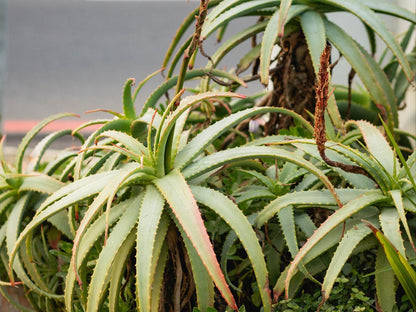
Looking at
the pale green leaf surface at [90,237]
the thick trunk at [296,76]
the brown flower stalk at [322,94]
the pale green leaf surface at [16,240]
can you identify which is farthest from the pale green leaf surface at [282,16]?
the pale green leaf surface at [16,240]

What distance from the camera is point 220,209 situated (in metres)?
0.95

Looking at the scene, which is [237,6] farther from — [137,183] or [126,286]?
[126,286]

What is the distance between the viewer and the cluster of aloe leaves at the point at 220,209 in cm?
91

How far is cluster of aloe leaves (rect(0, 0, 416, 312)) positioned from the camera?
91 centimetres

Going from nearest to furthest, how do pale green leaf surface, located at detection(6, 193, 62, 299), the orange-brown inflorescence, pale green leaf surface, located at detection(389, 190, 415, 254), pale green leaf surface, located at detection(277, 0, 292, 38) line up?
the orange-brown inflorescence < pale green leaf surface, located at detection(389, 190, 415, 254) < pale green leaf surface, located at detection(277, 0, 292, 38) < pale green leaf surface, located at detection(6, 193, 62, 299)

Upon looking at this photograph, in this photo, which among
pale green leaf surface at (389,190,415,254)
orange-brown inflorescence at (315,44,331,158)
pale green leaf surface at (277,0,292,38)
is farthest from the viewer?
pale green leaf surface at (277,0,292,38)

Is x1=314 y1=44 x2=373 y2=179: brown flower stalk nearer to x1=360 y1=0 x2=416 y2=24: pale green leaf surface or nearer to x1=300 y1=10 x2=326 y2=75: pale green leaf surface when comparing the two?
x1=300 y1=10 x2=326 y2=75: pale green leaf surface

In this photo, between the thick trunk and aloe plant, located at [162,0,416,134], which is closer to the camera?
aloe plant, located at [162,0,416,134]

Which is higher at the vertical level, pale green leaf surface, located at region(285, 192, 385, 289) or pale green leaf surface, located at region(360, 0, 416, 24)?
pale green leaf surface, located at region(360, 0, 416, 24)

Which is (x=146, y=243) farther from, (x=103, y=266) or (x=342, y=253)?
(x=342, y=253)

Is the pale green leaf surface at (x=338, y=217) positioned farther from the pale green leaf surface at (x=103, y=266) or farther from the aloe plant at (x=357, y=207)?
the pale green leaf surface at (x=103, y=266)

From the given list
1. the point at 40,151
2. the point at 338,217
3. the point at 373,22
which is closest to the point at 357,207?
the point at 338,217

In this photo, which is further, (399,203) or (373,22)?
(373,22)

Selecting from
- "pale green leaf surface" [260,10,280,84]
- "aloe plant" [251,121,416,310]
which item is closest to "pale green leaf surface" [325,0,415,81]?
"pale green leaf surface" [260,10,280,84]
